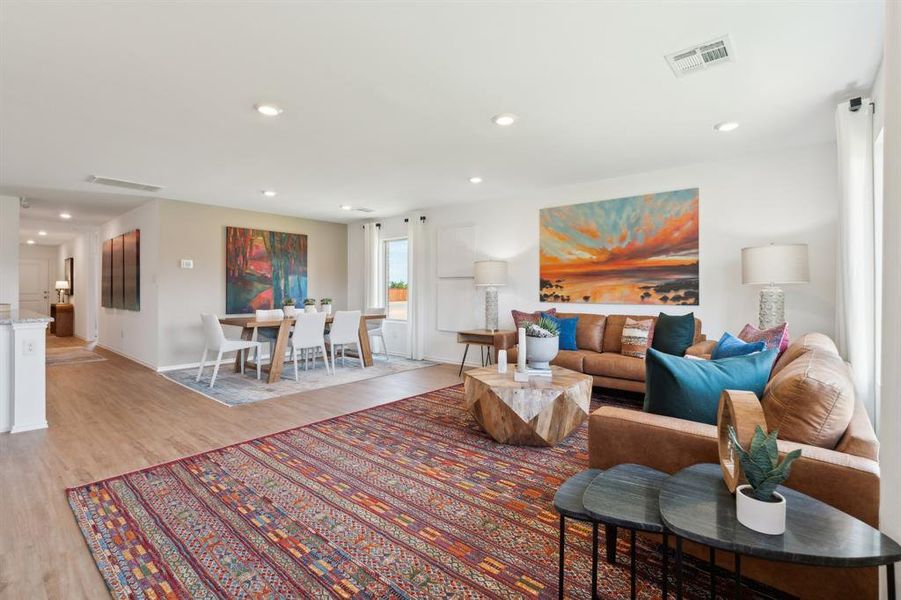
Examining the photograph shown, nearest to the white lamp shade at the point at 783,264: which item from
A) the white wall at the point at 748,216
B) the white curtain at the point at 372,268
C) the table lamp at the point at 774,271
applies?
the table lamp at the point at 774,271

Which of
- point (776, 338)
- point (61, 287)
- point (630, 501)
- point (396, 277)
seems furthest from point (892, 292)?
point (61, 287)

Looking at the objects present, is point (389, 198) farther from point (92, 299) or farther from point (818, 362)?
point (92, 299)

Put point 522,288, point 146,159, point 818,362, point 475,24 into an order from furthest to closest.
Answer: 1. point 522,288
2. point 146,159
3. point 475,24
4. point 818,362

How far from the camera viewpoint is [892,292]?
103 cm

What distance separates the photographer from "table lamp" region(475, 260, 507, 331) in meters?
5.47

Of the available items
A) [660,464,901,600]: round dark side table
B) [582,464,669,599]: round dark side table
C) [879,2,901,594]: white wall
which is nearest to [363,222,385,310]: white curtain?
[582,464,669,599]: round dark side table

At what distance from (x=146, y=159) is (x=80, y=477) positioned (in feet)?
9.60

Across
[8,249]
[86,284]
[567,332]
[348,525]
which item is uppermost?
[8,249]

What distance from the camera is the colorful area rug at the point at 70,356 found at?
639 centimetres

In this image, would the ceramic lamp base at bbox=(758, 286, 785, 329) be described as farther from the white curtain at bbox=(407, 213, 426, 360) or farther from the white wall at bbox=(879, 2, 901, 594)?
the white curtain at bbox=(407, 213, 426, 360)

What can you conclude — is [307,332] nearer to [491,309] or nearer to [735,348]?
[491,309]

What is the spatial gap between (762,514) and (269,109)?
332 cm

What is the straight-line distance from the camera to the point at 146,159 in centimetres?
405

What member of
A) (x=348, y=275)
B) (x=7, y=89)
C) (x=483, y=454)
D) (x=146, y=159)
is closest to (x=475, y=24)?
(x=483, y=454)
